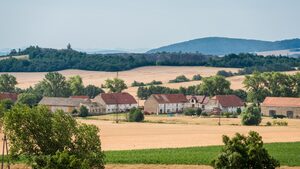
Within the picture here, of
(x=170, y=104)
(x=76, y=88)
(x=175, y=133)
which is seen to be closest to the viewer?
(x=175, y=133)

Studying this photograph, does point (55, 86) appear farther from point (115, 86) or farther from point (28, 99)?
point (28, 99)

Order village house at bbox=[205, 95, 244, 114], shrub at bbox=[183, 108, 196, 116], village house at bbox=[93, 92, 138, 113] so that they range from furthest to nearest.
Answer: village house at bbox=[93, 92, 138, 113]
village house at bbox=[205, 95, 244, 114]
shrub at bbox=[183, 108, 196, 116]

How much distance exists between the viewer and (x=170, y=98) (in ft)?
354

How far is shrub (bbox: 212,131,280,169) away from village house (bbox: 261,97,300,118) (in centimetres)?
6186

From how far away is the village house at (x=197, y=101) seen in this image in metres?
107

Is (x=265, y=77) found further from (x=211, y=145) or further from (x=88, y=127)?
(x=88, y=127)

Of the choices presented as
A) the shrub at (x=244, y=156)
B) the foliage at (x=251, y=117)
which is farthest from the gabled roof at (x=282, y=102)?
the shrub at (x=244, y=156)

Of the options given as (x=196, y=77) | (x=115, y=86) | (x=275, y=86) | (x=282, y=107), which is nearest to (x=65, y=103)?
(x=115, y=86)

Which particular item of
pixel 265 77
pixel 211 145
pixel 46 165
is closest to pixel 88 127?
pixel 46 165

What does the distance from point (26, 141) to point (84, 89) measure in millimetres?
82613

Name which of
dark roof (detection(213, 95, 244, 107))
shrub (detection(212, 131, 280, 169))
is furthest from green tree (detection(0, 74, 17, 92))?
shrub (detection(212, 131, 280, 169))

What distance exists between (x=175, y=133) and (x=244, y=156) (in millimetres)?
35054

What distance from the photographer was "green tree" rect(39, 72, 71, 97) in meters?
116

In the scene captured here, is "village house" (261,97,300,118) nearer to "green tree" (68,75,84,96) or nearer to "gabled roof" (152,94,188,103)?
"gabled roof" (152,94,188,103)
